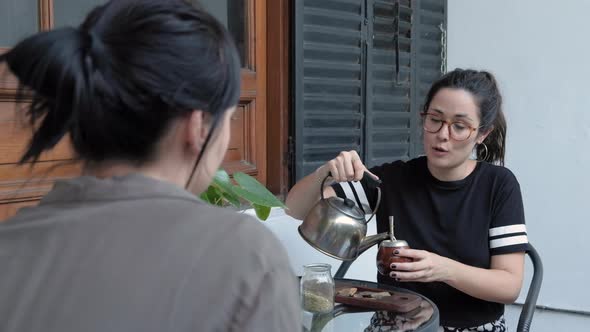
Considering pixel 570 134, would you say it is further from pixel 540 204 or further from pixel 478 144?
pixel 478 144

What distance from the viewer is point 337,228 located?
5.13 feet

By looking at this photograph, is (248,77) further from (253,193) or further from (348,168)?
(253,193)

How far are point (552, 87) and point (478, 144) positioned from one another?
1.29 metres

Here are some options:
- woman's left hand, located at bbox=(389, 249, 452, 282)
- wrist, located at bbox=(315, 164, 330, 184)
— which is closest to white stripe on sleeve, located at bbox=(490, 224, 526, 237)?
woman's left hand, located at bbox=(389, 249, 452, 282)

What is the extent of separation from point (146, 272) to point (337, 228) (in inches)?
38.0

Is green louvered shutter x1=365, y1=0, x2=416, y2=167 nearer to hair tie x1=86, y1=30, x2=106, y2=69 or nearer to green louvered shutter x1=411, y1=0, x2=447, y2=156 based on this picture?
green louvered shutter x1=411, y1=0, x2=447, y2=156

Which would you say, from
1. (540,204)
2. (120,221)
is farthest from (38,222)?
(540,204)

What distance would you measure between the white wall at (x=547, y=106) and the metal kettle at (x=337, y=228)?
1.82 metres

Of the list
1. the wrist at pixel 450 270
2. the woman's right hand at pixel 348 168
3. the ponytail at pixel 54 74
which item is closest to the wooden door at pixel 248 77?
the woman's right hand at pixel 348 168

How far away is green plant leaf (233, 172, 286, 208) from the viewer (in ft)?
4.86

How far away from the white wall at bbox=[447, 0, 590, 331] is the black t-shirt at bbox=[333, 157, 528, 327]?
1313mm

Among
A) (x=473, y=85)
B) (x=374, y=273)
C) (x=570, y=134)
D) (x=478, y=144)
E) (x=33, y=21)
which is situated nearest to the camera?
(x=33, y=21)

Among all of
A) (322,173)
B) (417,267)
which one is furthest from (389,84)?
(417,267)

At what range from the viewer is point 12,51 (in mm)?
713
